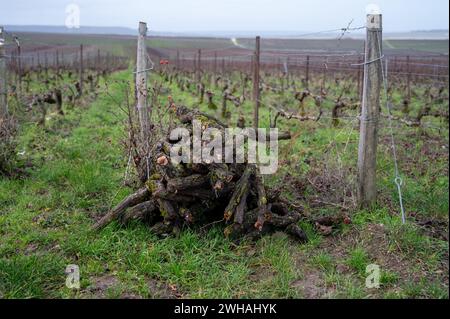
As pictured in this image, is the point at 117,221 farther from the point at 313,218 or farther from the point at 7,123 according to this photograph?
the point at 7,123

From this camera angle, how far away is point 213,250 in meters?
4.15

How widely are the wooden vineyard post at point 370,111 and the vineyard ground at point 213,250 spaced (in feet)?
0.85

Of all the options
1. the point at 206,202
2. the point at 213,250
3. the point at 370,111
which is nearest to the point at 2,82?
the point at 206,202

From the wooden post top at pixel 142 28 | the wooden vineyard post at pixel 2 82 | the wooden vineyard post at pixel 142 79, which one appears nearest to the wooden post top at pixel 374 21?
the wooden vineyard post at pixel 142 79

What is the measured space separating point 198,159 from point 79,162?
3297mm

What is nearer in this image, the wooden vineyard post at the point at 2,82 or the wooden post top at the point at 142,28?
the wooden post top at the point at 142,28

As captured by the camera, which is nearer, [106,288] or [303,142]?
[106,288]

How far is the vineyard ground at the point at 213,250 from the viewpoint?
3523mm

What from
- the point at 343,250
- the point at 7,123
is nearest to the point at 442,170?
the point at 343,250

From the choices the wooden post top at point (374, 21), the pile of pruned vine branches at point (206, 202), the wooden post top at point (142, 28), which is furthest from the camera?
the wooden post top at point (142, 28)

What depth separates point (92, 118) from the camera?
11.3 meters

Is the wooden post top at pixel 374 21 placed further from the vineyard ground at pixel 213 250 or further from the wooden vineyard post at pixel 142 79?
the wooden vineyard post at pixel 142 79

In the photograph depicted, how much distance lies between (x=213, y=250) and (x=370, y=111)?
2.18 m
